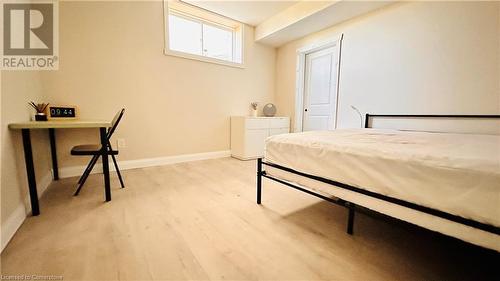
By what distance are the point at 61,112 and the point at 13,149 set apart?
1.00m

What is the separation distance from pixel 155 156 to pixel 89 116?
95 cm

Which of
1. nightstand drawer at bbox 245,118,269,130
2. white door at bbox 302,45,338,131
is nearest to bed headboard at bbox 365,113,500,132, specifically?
white door at bbox 302,45,338,131

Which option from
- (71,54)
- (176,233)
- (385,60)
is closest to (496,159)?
(176,233)

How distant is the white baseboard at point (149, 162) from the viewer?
2459 mm

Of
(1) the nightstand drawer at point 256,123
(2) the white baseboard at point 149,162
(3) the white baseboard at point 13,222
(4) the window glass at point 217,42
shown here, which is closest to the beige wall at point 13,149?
(3) the white baseboard at point 13,222

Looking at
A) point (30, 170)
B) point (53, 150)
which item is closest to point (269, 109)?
point (53, 150)

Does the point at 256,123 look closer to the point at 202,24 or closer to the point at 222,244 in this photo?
the point at 202,24

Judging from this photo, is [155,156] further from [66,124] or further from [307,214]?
[307,214]

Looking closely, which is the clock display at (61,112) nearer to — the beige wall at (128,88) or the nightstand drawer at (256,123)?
the beige wall at (128,88)

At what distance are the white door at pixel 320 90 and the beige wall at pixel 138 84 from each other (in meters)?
1.28

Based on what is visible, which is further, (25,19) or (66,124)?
(25,19)

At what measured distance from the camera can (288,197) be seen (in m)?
1.91

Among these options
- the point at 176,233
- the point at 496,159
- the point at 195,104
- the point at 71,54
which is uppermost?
the point at 71,54

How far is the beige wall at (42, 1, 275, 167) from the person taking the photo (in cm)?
239
